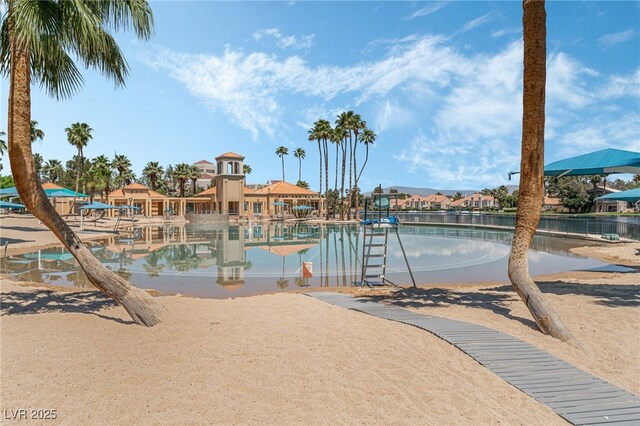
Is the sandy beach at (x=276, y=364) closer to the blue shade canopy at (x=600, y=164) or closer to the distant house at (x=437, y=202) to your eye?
the blue shade canopy at (x=600, y=164)

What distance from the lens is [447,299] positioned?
903 centimetres

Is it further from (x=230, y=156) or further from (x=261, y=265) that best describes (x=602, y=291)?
(x=230, y=156)

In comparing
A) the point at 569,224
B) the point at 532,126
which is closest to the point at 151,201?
the point at 569,224

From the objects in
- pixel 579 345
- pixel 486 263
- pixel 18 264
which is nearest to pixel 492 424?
pixel 579 345

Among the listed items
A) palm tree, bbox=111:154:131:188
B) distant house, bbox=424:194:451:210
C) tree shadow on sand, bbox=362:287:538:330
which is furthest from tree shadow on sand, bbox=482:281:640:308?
distant house, bbox=424:194:451:210

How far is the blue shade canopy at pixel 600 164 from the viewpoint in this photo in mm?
9227

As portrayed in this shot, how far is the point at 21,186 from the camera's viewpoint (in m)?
5.93

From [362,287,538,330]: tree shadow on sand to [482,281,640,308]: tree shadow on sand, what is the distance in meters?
1.20

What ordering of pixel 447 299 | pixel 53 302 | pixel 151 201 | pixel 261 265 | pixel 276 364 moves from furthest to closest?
pixel 151 201 < pixel 261 265 < pixel 447 299 < pixel 53 302 < pixel 276 364

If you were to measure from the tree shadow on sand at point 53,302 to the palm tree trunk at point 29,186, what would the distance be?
43cm

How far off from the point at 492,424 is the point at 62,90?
28.2 ft

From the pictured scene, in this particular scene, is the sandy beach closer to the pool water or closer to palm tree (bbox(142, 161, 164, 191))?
the pool water

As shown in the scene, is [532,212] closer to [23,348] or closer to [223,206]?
[23,348]

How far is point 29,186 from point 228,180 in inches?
1929
